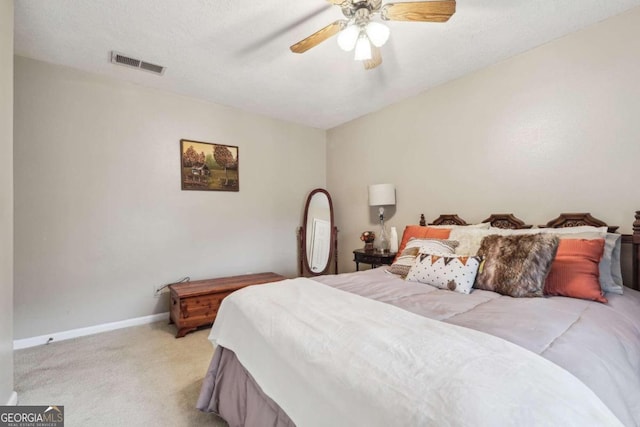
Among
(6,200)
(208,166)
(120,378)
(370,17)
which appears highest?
(370,17)

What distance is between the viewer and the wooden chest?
276cm

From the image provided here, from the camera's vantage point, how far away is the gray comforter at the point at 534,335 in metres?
0.95

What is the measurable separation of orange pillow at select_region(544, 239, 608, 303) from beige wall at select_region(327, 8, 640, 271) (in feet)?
1.70

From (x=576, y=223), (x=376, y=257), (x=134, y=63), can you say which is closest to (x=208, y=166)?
(x=134, y=63)

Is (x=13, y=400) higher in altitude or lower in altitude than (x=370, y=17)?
lower

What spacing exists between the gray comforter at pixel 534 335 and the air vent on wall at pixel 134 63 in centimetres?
243

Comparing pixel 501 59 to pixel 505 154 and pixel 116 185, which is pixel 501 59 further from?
pixel 116 185

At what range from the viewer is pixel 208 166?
11.4ft

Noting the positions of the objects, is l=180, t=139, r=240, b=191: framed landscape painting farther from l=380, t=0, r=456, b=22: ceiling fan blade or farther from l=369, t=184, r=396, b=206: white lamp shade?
l=380, t=0, r=456, b=22: ceiling fan blade

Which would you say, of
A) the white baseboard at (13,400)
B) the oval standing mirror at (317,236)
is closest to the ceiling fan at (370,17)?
the oval standing mirror at (317,236)

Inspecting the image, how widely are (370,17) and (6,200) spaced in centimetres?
233

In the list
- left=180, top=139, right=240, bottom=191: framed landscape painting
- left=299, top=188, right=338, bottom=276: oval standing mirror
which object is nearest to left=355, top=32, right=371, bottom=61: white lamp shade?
left=180, top=139, right=240, bottom=191: framed landscape painting

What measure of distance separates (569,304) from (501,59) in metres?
2.08

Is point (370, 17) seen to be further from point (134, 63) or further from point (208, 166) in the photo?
point (208, 166)
